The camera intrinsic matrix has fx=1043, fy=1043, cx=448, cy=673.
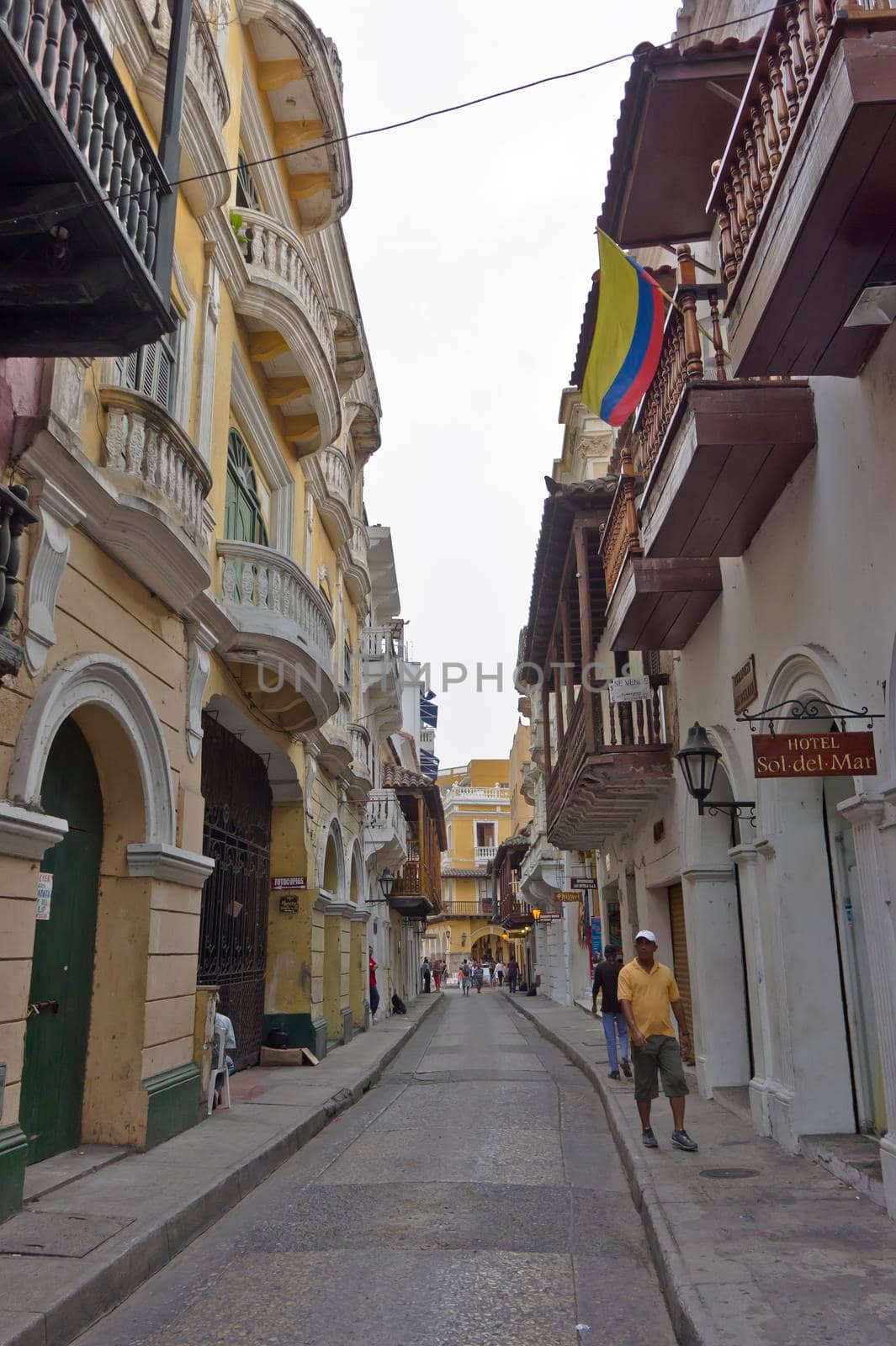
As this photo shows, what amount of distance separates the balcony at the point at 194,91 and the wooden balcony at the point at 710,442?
13.4ft

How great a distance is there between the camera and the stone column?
590cm

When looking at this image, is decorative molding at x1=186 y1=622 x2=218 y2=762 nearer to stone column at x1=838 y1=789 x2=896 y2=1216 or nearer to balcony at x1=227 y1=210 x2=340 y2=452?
balcony at x1=227 y1=210 x2=340 y2=452

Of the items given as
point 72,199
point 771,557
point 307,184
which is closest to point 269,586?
point 771,557

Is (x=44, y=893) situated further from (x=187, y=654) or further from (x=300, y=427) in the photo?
(x=300, y=427)

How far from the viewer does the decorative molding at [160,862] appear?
A: 8.42 metres

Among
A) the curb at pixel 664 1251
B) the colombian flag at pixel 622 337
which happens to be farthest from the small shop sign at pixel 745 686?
the curb at pixel 664 1251

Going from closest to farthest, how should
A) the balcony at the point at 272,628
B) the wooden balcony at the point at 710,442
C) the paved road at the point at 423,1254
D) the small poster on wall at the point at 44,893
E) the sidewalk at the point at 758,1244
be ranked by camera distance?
the sidewalk at the point at 758,1244
the paved road at the point at 423,1254
the small poster on wall at the point at 44,893
the wooden balcony at the point at 710,442
the balcony at the point at 272,628

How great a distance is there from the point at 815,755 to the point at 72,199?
5.05m

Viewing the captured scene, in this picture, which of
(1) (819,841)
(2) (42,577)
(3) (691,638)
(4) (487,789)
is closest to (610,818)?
(3) (691,638)

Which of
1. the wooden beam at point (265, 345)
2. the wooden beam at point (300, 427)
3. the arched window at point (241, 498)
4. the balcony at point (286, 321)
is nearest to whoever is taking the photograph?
the balcony at point (286, 321)

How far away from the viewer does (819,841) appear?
8.12 metres

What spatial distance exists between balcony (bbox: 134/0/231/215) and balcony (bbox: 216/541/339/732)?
3.58m

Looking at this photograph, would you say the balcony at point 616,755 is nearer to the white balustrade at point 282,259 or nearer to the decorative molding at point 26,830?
the white balustrade at point 282,259

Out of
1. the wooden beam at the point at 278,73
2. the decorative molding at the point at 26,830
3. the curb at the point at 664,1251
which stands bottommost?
the curb at the point at 664,1251
